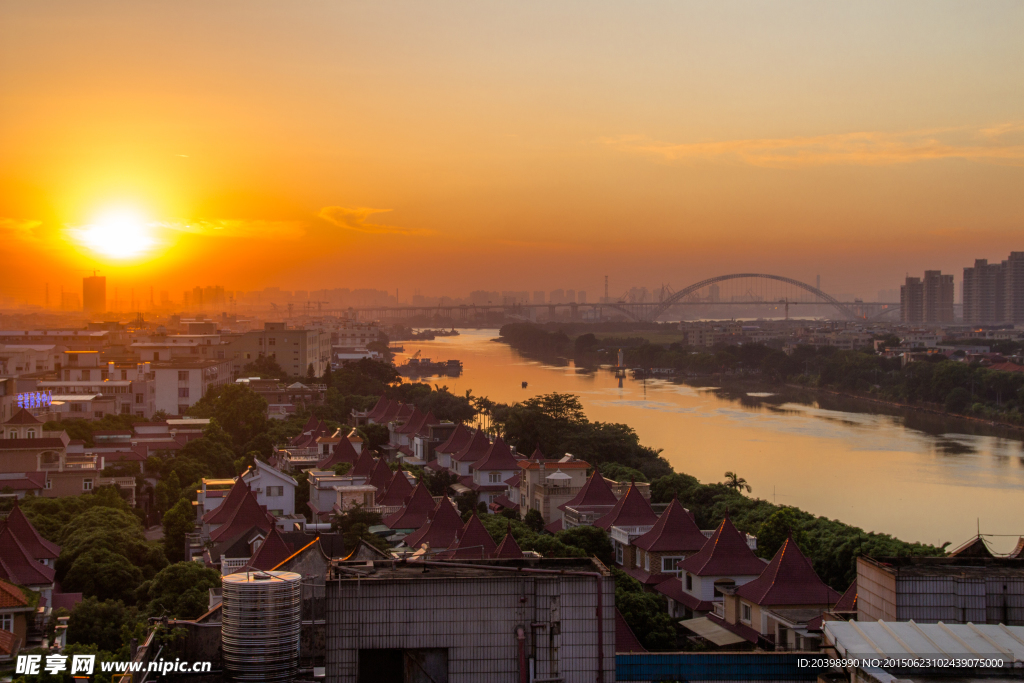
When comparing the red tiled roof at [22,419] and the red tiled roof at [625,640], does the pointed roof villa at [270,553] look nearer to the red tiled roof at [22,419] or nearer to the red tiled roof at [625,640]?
the red tiled roof at [625,640]

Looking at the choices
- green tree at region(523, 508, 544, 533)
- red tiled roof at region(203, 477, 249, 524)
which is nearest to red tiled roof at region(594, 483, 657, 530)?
green tree at region(523, 508, 544, 533)

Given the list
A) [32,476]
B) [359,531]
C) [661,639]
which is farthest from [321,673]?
[32,476]

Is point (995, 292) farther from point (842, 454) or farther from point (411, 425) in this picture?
point (411, 425)

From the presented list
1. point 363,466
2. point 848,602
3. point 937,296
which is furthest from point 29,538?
point 937,296

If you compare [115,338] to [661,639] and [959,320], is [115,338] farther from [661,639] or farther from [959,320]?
[959,320]

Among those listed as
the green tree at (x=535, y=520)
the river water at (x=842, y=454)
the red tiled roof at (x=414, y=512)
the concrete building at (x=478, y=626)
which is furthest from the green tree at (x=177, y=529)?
the river water at (x=842, y=454)

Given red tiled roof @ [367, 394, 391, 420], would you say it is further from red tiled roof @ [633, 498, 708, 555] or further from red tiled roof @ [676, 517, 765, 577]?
red tiled roof @ [676, 517, 765, 577]
